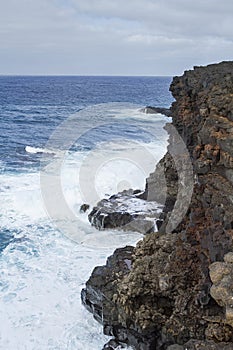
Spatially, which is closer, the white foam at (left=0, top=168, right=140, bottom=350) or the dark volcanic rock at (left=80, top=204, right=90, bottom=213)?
the white foam at (left=0, top=168, right=140, bottom=350)

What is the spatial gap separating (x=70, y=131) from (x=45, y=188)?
827 inches

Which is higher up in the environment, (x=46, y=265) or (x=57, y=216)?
(x=57, y=216)

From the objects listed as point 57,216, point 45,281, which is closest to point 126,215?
point 57,216

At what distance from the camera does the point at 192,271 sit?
11062 millimetres

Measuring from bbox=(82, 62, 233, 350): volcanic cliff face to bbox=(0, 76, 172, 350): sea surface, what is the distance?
4.36 ft

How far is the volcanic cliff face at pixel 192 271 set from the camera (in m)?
9.21

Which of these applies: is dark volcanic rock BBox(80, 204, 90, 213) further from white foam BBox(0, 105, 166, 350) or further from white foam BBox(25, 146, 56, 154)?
white foam BBox(25, 146, 56, 154)

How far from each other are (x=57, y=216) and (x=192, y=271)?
36.5 feet

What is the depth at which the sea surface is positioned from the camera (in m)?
12.8

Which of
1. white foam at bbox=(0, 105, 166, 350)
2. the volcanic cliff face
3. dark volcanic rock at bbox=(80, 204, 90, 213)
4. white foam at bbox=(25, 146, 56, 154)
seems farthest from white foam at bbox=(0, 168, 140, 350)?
white foam at bbox=(25, 146, 56, 154)

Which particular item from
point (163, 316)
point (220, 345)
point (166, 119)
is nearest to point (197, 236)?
point (163, 316)

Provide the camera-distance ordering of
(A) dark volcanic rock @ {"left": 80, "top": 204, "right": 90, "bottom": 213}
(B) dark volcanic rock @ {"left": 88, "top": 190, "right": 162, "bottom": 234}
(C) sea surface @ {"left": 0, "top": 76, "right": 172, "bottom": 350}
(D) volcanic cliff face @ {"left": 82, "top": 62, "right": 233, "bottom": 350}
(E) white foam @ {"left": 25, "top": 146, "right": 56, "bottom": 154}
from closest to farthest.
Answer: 1. (D) volcanic cliff face @ {"left": 82, "top": 62, "right": 233, "bottom": 350}
2. (C) sea surface @ {"left": 0, "top": 76, "right": 172, "bottom": 350}
3. (B) dark volcanic rock @ {"left": 88, "top": 190, "right": 162, "bottom": 234}
4. (A) dark volcanic rock @ {"left": 80, "top": 204, "right": 90, "bottom": 213}
5. (E) white foam @ {"left": 25, "top": 146, "right": 56, "bottom": 154}

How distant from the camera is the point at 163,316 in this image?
1095cm

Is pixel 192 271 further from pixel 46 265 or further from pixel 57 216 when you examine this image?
pixel 57 216
